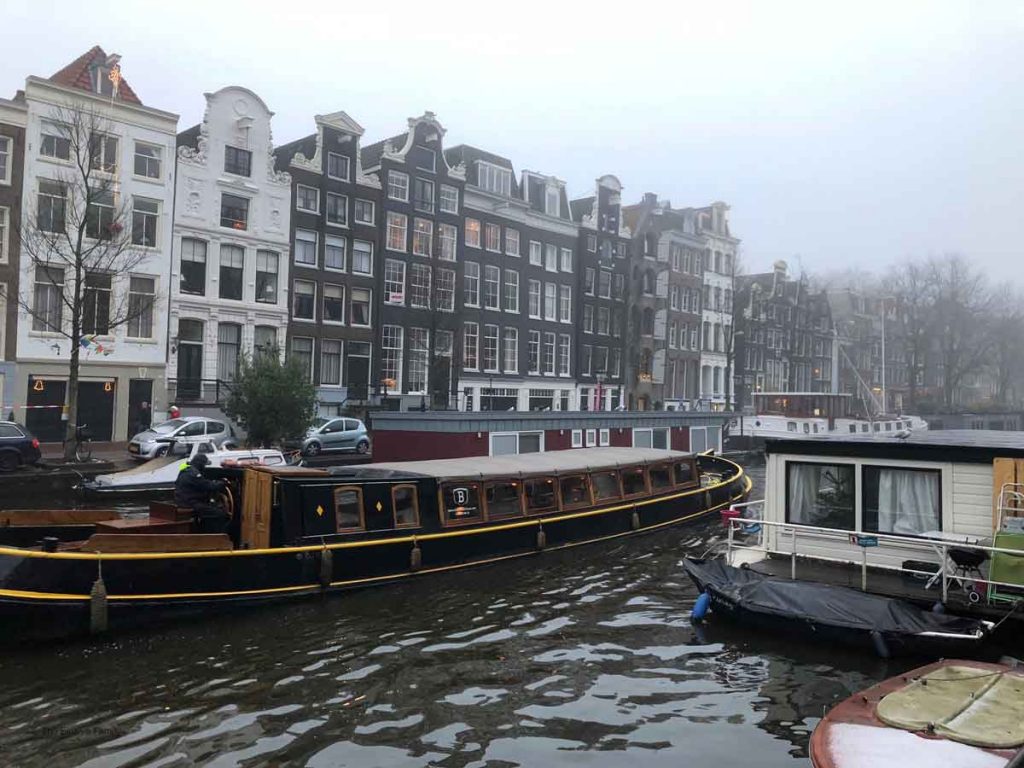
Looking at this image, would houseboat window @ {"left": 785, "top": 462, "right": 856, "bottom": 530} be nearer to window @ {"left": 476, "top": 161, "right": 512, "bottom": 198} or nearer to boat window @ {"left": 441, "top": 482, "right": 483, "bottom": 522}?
boat window @ {"left": 441, "top": 482, "right": 483, "bottom": 522}

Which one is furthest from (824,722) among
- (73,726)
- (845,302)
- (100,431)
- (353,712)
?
(845,302)

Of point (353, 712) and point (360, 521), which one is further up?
point (360, 521)

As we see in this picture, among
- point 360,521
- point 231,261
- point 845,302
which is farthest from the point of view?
point 845,302

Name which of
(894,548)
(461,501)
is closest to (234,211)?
(461,501)

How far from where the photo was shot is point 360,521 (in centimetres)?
1380

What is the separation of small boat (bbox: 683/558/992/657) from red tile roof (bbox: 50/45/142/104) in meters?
30.5

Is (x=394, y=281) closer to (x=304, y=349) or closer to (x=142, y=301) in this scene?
(x=304, y=349)

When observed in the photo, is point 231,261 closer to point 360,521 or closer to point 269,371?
point 269,371

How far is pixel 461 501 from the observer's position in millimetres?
15367

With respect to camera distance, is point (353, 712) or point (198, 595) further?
point (198, 595)

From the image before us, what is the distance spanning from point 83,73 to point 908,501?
32.6 m

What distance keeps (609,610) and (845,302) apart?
78.4m

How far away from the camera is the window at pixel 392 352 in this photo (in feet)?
129

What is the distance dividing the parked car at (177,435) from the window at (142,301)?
21.6 ft
